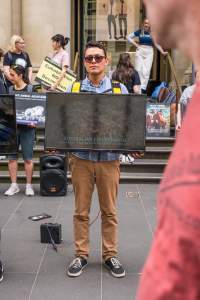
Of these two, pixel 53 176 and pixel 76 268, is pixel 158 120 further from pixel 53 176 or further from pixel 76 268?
pixel 76 268

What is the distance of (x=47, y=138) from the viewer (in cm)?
501

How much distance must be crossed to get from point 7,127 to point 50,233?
1255 mm

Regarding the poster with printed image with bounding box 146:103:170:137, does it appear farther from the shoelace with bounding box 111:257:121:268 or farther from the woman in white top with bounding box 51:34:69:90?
the shoelace with bounding box 111:257:121:268

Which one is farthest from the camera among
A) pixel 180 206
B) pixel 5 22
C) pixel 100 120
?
pixel 5 22

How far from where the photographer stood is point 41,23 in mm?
13922

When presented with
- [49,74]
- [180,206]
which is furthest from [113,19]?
[180,206]

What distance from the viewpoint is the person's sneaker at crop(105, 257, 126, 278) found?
523cm

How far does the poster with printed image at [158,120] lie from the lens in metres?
12.1

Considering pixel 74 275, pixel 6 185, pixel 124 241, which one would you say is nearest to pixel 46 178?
pixel 6 185

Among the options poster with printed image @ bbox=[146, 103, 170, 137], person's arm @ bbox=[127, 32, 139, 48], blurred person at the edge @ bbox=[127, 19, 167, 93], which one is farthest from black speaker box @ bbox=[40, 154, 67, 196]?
person's arm @ bbox=[127, 32, 139, 48]

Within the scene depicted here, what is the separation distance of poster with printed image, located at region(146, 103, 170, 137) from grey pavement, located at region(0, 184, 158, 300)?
3367 millimetres

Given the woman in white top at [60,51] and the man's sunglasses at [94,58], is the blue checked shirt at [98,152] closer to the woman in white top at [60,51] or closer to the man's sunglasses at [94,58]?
the man's sunglasses at [94,58]

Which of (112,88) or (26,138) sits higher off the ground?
(112,88)

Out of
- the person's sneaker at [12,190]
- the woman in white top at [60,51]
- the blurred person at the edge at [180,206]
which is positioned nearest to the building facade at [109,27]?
the woman in white top at [60,51]
